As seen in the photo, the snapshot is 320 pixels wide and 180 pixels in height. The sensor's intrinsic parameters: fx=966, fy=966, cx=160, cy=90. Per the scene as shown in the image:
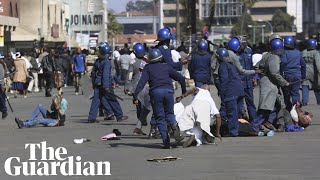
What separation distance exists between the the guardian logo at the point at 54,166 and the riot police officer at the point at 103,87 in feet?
22.6

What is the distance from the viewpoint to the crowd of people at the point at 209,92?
16031 mm

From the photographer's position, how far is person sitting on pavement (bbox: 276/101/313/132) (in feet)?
61.9

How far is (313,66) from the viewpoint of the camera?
24469 mm

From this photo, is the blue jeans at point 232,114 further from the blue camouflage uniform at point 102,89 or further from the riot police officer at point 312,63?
the riot police officer at point 312,63

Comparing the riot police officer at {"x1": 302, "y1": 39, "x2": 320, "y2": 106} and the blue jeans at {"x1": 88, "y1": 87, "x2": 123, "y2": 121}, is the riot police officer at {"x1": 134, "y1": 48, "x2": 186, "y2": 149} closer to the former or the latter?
the blue jeans at {"x1": 88, "y1": 87, "x2": 123, "y2": 121}

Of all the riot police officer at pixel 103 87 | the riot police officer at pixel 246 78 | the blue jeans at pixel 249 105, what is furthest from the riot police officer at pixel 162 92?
the riot police officer at pixel 103 87

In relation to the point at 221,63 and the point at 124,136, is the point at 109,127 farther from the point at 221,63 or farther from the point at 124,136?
the point at 221,63

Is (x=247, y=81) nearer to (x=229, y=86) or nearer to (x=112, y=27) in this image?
(x=229, y=86)

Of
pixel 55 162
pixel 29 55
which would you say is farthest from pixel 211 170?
pixel 29 55

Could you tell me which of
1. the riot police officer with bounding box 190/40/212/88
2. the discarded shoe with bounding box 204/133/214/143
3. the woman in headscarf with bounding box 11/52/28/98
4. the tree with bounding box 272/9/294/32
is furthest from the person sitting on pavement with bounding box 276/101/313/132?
the tree with bounding box 272/9/294/32

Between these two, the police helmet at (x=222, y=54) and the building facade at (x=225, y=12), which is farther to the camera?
the building facade at (x=225, y=12)

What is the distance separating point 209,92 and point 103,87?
5.21 metres

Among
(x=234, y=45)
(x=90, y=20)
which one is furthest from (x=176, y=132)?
(x=90, y=20)

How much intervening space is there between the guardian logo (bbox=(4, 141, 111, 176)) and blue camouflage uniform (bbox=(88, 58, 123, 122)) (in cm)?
689
